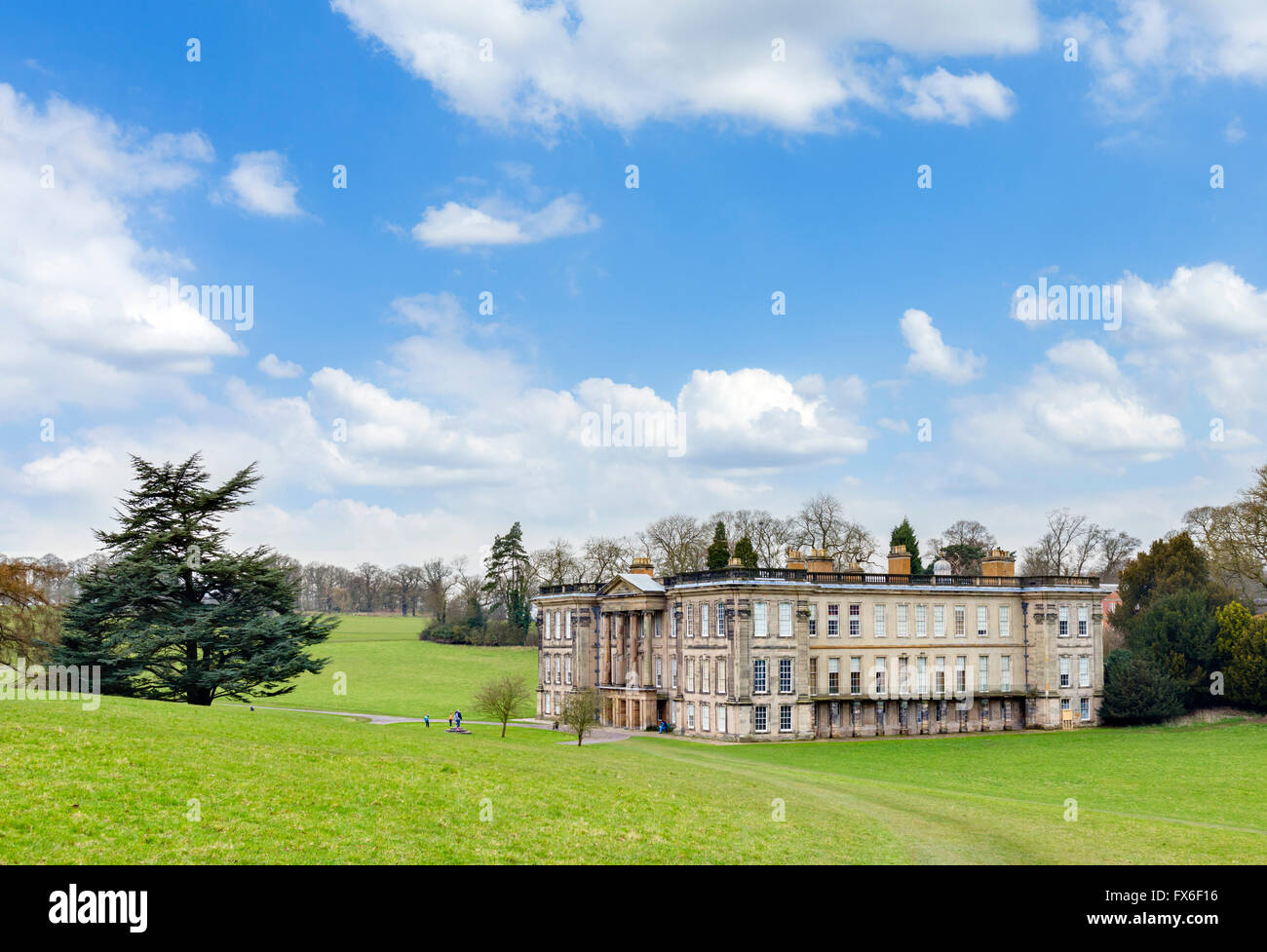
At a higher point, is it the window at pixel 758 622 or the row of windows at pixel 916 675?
the window at pixel 758 622

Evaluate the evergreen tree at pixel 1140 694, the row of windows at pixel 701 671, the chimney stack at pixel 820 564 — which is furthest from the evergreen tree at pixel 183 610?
the evergreen tree at pixel 1140 694

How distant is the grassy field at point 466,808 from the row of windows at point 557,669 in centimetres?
3841

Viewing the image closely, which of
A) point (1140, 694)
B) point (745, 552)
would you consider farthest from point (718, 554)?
point (1140, 694)

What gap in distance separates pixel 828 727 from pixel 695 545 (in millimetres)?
49523

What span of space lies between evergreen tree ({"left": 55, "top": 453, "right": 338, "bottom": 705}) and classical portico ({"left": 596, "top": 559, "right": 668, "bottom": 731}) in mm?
25039

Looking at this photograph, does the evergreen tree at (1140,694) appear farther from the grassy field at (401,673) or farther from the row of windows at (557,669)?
the grassy field at (401,673)

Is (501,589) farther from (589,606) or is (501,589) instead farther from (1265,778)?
(1265,778)

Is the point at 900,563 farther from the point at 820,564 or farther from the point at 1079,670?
the point at 1079,670

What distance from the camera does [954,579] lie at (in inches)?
3041

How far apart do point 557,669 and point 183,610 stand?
3513cm

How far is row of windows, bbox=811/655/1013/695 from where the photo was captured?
7094 cm

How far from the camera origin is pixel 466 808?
23.8 m

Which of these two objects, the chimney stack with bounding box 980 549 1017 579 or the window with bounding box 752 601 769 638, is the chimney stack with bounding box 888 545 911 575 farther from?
the window with bounding box 752 601 769 638

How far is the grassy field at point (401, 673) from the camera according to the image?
291ft
